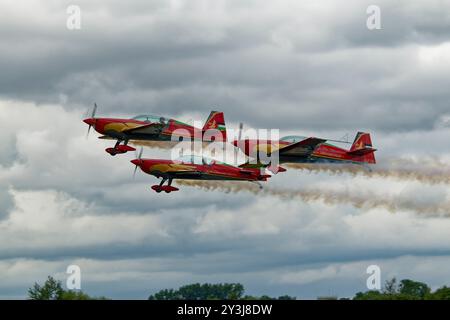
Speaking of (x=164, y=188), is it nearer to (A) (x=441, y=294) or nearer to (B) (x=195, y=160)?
(B) (x=195, y=160)

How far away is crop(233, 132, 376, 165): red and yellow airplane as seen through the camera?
110m

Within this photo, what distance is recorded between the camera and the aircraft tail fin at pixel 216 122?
4718 inches

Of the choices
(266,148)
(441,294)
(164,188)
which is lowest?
(441,294)

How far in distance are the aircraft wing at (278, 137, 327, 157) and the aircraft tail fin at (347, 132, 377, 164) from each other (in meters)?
5.53

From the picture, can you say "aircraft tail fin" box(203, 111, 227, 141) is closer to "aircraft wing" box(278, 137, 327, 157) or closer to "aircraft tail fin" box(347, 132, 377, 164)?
"aircraft wing" box(278, 137, 327, 157)

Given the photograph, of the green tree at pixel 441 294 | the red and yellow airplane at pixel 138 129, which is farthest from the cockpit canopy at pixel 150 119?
the green tree at pixel 441 294

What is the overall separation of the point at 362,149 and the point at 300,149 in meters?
7.10

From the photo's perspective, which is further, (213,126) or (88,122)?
(213,126)

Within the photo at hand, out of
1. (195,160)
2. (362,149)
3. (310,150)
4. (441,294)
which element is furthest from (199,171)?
(441,294)

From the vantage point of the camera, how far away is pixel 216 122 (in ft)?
397

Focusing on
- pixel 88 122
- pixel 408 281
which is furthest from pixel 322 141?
pixel 408 281
